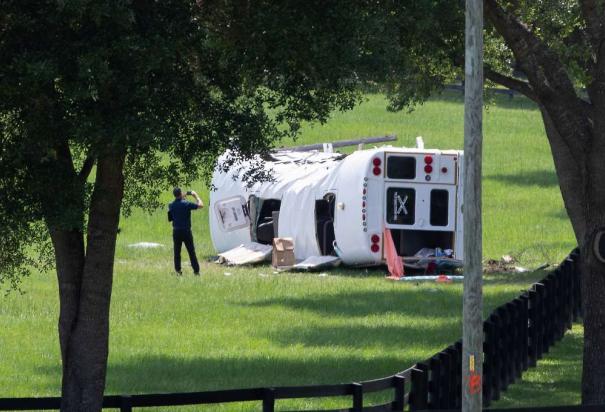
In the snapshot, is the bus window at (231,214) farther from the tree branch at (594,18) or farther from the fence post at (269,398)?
the fence post at (269,398)

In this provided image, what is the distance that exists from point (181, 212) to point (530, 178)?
23991mm

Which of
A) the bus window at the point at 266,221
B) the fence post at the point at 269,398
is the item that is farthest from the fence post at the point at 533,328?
the bus window at the point at 266,221

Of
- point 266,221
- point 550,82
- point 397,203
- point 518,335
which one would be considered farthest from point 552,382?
point 266,221

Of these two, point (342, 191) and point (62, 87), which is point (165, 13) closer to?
point (62, 87)

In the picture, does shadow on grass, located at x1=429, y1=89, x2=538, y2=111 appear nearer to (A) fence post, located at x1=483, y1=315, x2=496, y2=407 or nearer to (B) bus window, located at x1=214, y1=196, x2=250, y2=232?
(B) bus window, located at x1=214, y1=196, x2=250, y2=232

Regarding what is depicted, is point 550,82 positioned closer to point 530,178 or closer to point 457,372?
point 457,372

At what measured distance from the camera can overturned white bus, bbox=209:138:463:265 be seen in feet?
90.6

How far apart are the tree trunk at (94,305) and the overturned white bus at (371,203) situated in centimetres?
1531

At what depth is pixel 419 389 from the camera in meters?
11.5

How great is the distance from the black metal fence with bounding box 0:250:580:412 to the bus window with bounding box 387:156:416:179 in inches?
285

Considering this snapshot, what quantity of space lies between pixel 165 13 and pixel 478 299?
3.59 meters

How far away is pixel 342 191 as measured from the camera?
2817cm

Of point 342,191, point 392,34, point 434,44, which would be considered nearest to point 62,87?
point 392,34

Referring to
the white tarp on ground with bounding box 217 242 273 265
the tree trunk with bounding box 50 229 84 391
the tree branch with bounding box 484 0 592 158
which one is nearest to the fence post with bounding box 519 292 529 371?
the tree branch with bounding box 484 0 592 158
